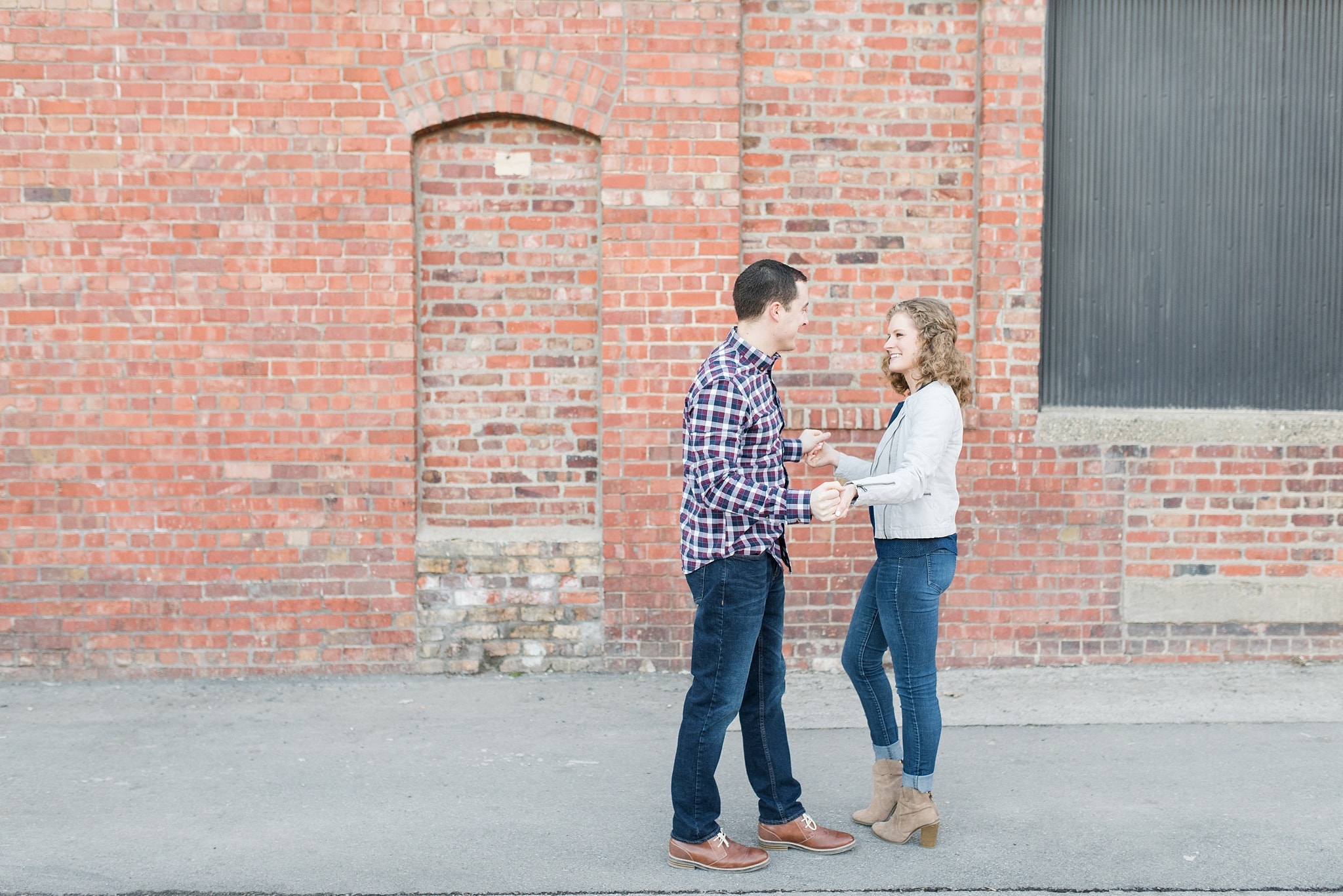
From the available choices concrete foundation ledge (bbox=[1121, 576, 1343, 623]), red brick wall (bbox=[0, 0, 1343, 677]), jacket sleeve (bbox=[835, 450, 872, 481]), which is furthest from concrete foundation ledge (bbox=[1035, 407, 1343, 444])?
jacket sleeve (bbox=[835, 450, 872, 481])

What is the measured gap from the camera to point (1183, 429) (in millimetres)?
5820

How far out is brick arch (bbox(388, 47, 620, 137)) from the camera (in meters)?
5.57

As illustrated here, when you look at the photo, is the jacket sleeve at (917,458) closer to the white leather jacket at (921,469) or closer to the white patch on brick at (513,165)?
the white leather jacket at (921,469)

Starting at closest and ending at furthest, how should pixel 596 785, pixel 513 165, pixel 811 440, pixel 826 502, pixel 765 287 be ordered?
pixel 826 502 < pixel 765 287 < pixel 811 440 < pixel 596 785 < pixel 513 165

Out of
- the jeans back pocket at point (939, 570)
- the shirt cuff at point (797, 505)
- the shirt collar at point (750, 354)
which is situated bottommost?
the jeans back pocket at point (939, 570)

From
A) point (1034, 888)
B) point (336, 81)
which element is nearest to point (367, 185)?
point (336, 81)

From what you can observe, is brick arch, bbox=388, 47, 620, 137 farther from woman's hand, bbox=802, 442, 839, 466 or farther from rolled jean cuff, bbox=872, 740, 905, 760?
rolled jean cuff, bbox=872, 740, 905, 760

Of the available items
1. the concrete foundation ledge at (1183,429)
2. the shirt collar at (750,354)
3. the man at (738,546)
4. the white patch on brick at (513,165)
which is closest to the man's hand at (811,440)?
the man at (738,546)

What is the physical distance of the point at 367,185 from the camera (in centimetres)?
561

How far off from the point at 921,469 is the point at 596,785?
1858 millimetres

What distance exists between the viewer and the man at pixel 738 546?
135 inches

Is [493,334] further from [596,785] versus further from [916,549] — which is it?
[916,549]

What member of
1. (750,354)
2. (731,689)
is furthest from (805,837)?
(750,354)

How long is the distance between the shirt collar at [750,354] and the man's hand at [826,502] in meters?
0.47
